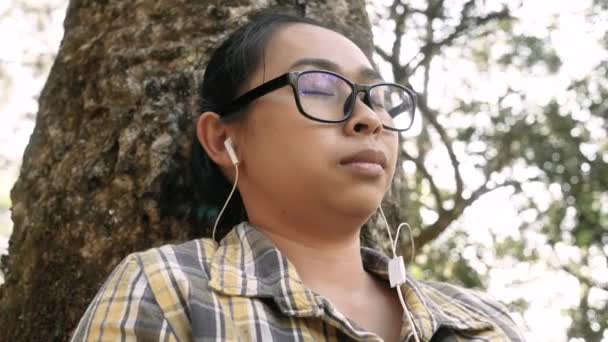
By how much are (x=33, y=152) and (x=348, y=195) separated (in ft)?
3.35

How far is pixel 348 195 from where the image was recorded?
4.44 ft

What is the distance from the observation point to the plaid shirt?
3.65 ft

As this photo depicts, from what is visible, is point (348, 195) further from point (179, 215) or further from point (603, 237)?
point (603, 237)

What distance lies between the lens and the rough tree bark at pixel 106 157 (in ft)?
5.48

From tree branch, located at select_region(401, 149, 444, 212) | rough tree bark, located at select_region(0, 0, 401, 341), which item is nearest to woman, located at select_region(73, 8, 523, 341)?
rough tree bark, located at select_region(0, 0, 401, 341)

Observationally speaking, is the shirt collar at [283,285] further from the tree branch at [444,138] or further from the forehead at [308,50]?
the tree branch at [444,138]

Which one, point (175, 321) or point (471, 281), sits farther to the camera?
point (471, 281)

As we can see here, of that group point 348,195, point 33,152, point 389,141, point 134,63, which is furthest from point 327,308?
point 33,152

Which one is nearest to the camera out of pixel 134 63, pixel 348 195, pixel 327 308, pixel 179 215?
pixel 327 308

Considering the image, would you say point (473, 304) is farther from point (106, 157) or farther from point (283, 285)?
point (106, 157)

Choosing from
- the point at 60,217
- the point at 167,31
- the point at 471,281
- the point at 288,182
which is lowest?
the point at 471,281

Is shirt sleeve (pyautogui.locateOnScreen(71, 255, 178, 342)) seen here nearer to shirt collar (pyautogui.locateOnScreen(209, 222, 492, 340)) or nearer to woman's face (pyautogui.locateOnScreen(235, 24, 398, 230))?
shirt collar (pyautogui.locateOnScreen(209, 222, 492, 340))

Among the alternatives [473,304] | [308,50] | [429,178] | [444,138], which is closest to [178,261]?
[308,50]

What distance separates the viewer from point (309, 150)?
1.37 meters
